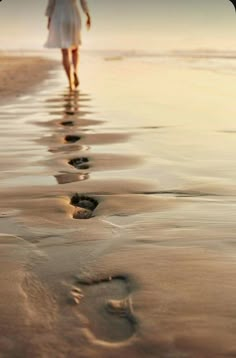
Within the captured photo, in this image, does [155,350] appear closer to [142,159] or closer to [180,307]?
[180,307]

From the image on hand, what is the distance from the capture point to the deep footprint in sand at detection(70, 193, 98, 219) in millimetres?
1924

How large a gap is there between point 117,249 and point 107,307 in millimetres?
364

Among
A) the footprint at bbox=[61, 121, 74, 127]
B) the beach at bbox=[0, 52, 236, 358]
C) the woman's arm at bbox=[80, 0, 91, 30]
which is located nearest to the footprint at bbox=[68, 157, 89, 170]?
the beach at bbox=[0, 52, 236, 358]

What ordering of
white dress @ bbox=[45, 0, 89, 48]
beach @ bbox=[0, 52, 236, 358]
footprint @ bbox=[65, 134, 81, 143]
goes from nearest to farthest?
beach @ bbox=[0, 52, 236, 358]
footprint @ bbox=[65, 134, 81, 143]
white dress @ bbox=[45, 0, 89, 48]

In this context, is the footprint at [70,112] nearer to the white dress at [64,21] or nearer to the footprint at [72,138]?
the footprint at [72,138]

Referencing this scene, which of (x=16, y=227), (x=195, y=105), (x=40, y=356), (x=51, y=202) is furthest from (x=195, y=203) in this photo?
(x=195, y=105)

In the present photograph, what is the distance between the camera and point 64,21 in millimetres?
8375

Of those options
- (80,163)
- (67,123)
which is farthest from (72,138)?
(80,163)

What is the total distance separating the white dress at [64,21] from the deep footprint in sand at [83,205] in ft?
21.3

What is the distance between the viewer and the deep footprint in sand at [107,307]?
1064 millimetres

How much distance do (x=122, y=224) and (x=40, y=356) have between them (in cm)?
83

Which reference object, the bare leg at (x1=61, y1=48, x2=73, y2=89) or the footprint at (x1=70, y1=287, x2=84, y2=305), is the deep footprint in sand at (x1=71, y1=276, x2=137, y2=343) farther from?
the bare leg at (x1=61, y1=48, x2=73, y2=89)

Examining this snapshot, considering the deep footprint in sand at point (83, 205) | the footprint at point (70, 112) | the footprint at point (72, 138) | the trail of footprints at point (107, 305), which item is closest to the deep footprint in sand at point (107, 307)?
the trail of footprints at point (107, 305)

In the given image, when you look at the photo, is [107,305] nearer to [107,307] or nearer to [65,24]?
[107,307]
